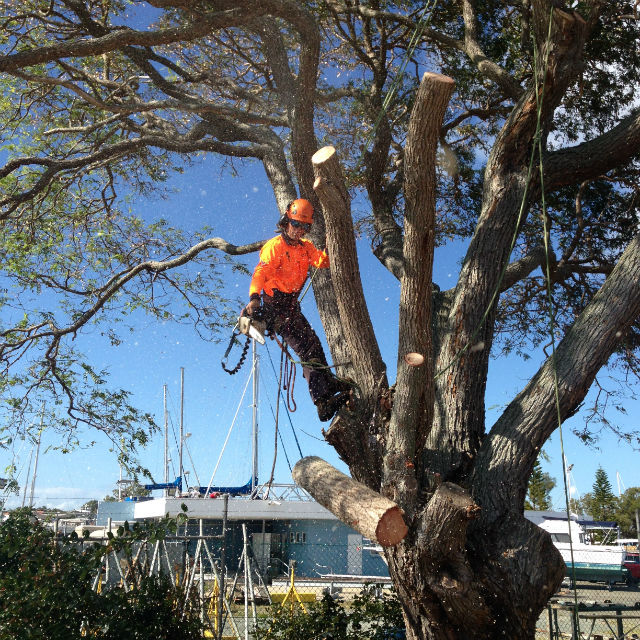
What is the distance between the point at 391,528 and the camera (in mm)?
3635

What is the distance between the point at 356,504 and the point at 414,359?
914 millimetres

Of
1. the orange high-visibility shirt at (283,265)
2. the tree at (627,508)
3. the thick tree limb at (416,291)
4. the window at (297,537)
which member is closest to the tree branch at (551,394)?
the thick tree limb at (416,291)

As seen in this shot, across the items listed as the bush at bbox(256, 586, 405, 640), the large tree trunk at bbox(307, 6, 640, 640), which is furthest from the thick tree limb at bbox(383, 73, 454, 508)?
the bush at bbox(256, 586, 405, 640)

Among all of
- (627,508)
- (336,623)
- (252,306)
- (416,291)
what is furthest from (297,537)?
(627,508)

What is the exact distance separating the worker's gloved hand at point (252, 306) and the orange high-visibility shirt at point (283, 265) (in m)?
0.07

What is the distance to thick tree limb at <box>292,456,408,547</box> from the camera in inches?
142

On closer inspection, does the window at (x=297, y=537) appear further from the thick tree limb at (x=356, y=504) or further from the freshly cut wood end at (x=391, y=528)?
the freshly cut wood end at (x=391, y=528)

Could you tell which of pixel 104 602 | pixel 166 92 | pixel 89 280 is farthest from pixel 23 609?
pixel 166 92

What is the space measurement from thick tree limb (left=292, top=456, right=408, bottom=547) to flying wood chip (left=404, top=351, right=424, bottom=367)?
0.79m

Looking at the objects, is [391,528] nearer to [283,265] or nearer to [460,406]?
[460,406]

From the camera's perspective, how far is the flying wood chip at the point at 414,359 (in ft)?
12.7

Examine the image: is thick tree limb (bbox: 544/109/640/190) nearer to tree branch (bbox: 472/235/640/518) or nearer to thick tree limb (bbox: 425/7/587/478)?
thick tree limb (bbox: 425/7/587/478)

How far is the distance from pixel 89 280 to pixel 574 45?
6.03 m

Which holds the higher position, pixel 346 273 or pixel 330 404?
pixel 346 273
